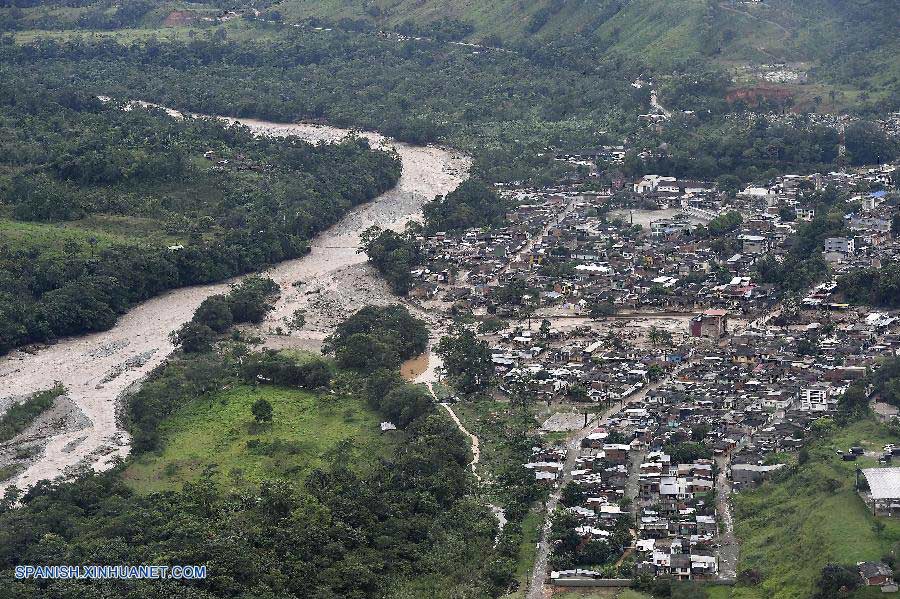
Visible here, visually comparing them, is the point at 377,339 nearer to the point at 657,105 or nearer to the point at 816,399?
the point at 816,399

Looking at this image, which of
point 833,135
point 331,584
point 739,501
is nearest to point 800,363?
point 739,501

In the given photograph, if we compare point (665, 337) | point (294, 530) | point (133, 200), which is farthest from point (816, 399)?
point (133, 200)

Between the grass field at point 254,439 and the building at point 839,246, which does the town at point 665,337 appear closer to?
the building at point 839,246

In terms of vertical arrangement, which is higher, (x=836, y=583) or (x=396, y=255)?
(x=836, y=583)

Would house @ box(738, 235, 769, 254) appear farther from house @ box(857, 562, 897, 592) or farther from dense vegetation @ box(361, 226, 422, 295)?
house @ box(857, 562, 897, 592)

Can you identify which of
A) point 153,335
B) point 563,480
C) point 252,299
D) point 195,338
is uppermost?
point 563,480

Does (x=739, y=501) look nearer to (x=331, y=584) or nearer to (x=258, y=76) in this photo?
(x=331, y=584)

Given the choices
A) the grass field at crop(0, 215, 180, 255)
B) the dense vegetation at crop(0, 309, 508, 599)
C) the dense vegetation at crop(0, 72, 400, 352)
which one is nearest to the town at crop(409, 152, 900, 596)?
the dense vegetation at crop(0, 309, 508, 599)

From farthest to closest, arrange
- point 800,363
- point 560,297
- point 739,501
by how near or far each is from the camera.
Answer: point 560,297
point 800,363
point 739,501
